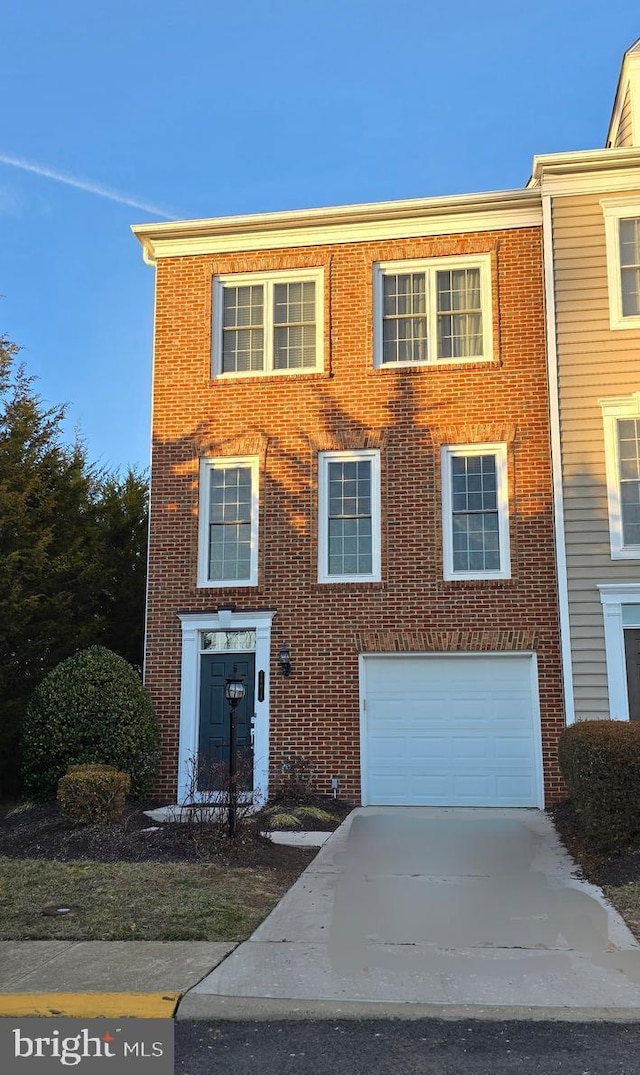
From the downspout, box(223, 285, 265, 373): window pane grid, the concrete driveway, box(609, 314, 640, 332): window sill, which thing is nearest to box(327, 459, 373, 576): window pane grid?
box(223, 285, 265, 373): window pane grid

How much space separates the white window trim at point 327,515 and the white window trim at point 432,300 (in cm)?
134

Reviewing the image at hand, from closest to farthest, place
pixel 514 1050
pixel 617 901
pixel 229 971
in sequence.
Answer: pixel 514 1050 < pixel 229 971 < pixel 617 901

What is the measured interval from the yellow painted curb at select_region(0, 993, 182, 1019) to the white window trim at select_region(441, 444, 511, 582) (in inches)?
324

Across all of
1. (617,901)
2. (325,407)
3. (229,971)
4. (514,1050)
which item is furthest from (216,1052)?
(325,407)

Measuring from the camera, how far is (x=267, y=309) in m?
13.8

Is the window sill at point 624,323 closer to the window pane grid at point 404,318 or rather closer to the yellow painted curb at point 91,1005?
the window pane grid at point 404,318

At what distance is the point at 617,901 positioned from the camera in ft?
23.4

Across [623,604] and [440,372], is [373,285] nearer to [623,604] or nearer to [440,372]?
[440,372]

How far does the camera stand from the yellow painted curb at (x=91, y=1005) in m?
4.95

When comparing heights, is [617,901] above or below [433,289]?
below

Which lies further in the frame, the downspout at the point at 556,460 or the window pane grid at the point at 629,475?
the window pane grid at the point at 629,475

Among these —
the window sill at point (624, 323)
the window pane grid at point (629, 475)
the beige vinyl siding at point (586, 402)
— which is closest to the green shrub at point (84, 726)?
the beige vinyl siding at point (586, 402)

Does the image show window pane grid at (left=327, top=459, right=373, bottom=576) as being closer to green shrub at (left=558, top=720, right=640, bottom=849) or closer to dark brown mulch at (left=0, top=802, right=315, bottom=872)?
dark brown mulch at (left=0, top=802, right=315, bottom=872)

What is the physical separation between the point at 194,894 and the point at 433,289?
927 cm
